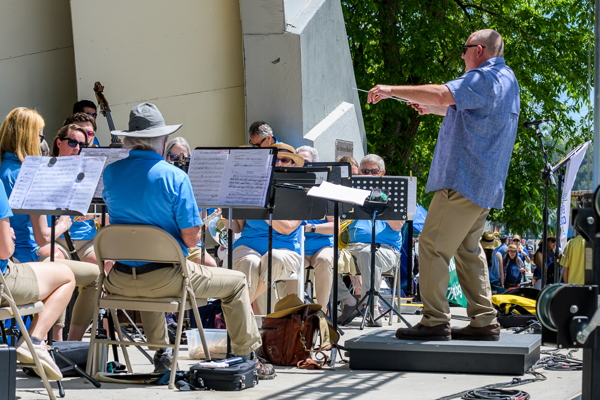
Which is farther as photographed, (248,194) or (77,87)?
(77,87)

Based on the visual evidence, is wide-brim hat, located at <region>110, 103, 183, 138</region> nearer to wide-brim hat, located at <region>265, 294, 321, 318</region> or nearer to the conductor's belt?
the conductor's belt

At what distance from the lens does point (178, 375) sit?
4.61 m

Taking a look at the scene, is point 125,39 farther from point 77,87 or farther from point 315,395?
point 315,395

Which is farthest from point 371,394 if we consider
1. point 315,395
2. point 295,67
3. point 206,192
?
point 295,67

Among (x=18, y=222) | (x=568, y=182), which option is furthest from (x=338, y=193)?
(x=568, y=182)

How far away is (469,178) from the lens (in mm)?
4949

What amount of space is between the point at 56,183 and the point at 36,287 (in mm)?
807

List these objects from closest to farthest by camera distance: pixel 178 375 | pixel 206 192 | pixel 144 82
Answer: pixel 178 375 < pixel 206 192 < pixel 144 82

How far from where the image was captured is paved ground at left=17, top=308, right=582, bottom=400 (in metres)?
4.25

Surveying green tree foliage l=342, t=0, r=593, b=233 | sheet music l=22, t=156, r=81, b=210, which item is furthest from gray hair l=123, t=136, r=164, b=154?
green tree foliage l=342, t=0, r=593, b=233

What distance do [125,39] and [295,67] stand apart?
2.09 meters

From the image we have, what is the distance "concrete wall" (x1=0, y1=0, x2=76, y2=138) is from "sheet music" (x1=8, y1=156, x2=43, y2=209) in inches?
199

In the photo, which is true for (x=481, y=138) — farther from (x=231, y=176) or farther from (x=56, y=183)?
(x=56, y=183)

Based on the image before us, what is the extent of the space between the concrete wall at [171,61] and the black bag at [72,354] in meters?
5.09
